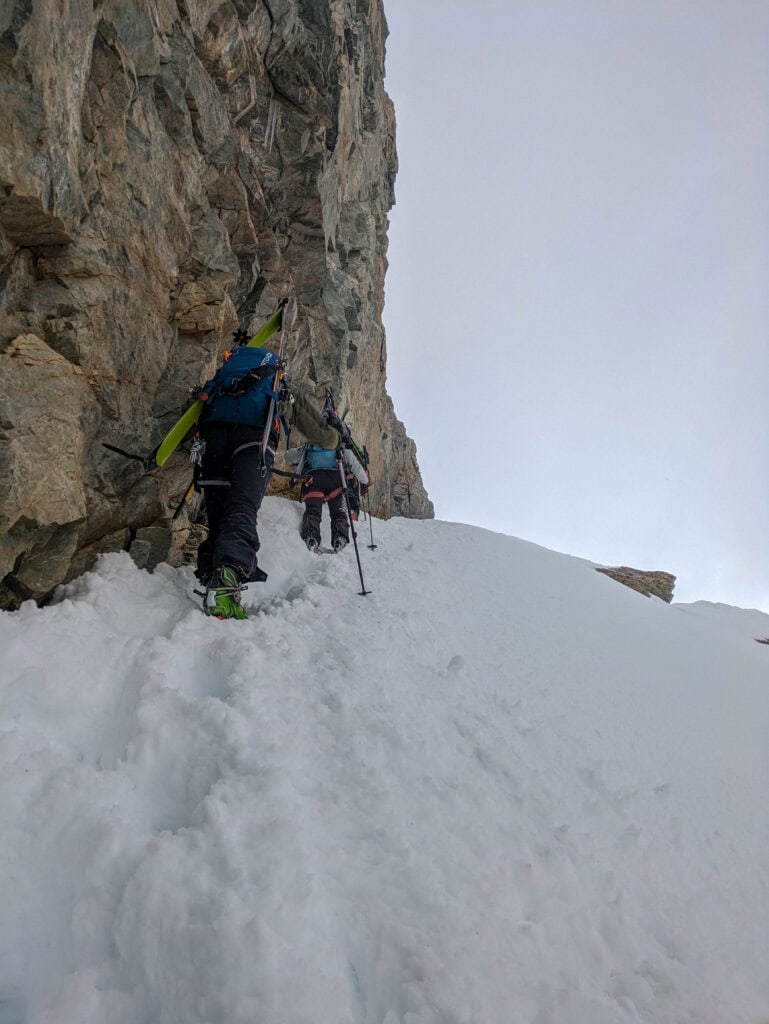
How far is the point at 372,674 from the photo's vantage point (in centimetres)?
398

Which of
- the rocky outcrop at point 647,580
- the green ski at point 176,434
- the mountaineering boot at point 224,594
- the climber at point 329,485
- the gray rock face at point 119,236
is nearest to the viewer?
the gray rock face at point 119,236

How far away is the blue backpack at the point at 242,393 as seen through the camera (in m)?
5.42

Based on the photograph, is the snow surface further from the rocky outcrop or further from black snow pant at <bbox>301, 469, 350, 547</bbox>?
the rocky outcrop

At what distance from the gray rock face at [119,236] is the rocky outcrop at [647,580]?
13824mm

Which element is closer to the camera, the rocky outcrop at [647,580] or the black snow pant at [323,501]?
the black snow pant at [323,501]

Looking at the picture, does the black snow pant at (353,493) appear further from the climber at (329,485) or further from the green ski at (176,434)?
the green ski at (176,434)

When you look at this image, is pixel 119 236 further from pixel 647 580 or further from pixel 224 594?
pixel 647 580

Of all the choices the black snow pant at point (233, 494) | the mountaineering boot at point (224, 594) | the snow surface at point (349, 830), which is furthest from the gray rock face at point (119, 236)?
the mountaineering boot at point (224, 594)

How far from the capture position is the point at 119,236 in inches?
193

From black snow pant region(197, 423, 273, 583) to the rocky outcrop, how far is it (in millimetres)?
14139

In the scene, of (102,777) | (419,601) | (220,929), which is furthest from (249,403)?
(220,929)

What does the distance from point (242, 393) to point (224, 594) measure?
7.18 feet

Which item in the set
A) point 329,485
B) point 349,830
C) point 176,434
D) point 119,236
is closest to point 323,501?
point 329,485

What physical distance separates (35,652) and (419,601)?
4001 millimetres
